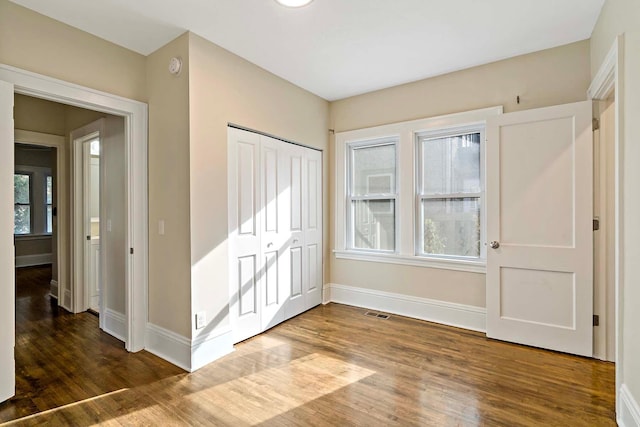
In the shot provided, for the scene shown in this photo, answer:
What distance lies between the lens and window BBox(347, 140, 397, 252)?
3.85 meters

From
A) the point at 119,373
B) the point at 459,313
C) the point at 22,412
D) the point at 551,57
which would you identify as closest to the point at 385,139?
the point at 551,57

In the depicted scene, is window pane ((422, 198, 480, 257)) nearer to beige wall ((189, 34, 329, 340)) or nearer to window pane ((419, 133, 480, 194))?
window pane ((419, 133, 480, 194))

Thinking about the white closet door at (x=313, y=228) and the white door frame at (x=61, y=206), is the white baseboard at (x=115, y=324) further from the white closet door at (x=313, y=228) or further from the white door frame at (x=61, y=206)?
the white closet door at (x=313, y=228)

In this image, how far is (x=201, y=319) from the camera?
2553 millimetres

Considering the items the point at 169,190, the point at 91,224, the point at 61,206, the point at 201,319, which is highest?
the point at 169,190

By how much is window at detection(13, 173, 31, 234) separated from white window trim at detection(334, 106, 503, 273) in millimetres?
7341

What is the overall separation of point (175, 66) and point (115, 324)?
8.06 feet

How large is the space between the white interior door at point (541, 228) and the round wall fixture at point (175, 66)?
2.73 metres

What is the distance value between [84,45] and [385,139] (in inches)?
116

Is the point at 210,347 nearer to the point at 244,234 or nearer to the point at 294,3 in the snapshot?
the point at 244,234

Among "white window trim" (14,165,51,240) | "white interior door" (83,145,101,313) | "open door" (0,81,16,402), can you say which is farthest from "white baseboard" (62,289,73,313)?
"white window trim" (14,165,51,240)

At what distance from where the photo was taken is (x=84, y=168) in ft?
12.2

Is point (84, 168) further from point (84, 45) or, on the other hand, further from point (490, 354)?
point (490, 354)

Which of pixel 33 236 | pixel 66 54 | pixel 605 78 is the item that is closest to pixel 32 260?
pixel 33 236
